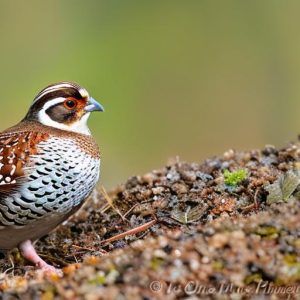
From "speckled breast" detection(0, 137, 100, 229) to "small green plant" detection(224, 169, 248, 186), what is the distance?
1.30 m

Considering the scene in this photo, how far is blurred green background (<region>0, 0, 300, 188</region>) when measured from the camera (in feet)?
74.9

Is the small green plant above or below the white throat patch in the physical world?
below

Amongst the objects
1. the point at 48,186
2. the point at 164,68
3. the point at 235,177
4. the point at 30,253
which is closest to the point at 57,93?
the point at 48,186

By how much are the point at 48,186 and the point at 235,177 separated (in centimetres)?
175

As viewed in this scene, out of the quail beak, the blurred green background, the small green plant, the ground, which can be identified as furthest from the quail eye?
the blurred green background

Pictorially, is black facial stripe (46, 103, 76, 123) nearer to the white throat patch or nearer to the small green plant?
the white throat patch

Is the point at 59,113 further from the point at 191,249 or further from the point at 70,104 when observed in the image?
the point at 191,249

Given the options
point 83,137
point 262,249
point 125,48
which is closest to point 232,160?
point 83,137

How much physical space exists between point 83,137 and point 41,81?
18.4 m

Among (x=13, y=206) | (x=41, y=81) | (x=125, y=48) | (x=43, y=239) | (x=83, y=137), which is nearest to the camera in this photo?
(x=13, y=206)

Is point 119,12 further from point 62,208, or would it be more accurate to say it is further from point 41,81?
point 62,208

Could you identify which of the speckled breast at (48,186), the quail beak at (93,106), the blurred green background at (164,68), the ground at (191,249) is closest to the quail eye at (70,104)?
the quail beak at (93,106)

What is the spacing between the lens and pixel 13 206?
21.4ft

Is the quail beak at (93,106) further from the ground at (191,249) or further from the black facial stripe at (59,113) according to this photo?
the ground at (191,249)
